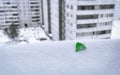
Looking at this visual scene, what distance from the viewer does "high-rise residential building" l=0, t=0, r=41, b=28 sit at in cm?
1594

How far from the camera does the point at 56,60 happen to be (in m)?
0.96

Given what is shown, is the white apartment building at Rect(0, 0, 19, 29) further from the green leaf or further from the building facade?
the green leaf

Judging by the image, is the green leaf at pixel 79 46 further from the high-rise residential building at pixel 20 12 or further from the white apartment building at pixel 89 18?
the high-rise residential building at pixel 20 12

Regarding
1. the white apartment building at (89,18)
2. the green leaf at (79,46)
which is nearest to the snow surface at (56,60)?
the green leaf at (79,46)

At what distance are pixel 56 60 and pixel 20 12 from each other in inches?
679

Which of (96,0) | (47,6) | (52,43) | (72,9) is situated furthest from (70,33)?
(52,43)

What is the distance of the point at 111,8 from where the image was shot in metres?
7.96

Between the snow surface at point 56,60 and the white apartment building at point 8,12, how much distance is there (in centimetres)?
1585

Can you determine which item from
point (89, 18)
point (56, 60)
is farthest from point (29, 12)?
point (56, 60)

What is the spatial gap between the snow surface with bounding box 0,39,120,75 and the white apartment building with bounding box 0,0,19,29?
15854mm

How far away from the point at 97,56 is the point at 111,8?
746 cm

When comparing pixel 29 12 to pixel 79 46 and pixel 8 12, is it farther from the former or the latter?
pixel 79 46

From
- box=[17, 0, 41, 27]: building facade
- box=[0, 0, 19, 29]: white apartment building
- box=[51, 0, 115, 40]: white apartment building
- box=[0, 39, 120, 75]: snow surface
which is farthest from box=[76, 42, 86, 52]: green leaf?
box=[17, 0, 41, 27]: building facade

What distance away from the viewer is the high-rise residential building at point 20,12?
52.3ft
